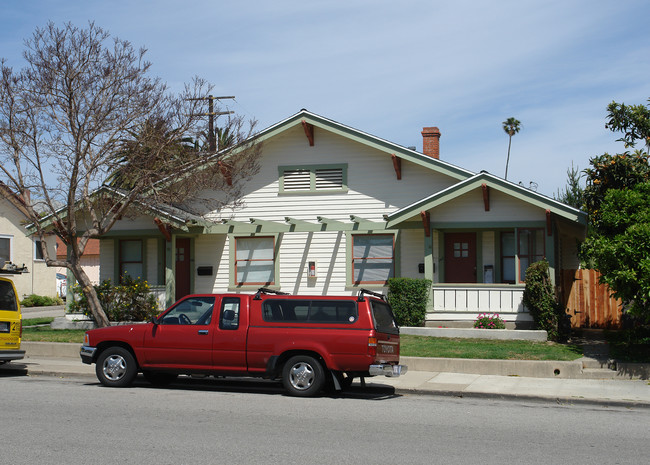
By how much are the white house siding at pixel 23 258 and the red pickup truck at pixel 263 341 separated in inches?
1010

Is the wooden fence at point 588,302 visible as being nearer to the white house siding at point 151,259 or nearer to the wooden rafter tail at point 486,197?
the wooden rafter tail at point 486,197

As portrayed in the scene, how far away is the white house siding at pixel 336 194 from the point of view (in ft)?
71.5

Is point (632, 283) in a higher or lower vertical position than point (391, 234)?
lower

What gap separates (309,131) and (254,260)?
428cm

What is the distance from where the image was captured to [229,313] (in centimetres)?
1230

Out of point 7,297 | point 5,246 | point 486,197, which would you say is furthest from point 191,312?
point 5,246

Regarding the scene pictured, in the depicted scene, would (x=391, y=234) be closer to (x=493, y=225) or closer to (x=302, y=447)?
(x=493, y=225)

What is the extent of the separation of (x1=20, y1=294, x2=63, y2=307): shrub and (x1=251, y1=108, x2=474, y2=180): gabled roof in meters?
19.4

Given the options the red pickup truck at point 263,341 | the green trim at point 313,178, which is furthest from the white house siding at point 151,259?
the red pickup truck at point 263,341

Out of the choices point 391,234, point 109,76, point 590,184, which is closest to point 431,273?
point 391,234

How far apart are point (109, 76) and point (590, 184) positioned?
12.4m

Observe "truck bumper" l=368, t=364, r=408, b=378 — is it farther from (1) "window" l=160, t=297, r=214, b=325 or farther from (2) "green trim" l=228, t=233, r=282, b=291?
(2) "green trim" l=228, t=233, r=282, b=291

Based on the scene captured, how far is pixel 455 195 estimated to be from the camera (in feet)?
64.0

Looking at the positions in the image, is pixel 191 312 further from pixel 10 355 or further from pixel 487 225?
pixel 487 225
